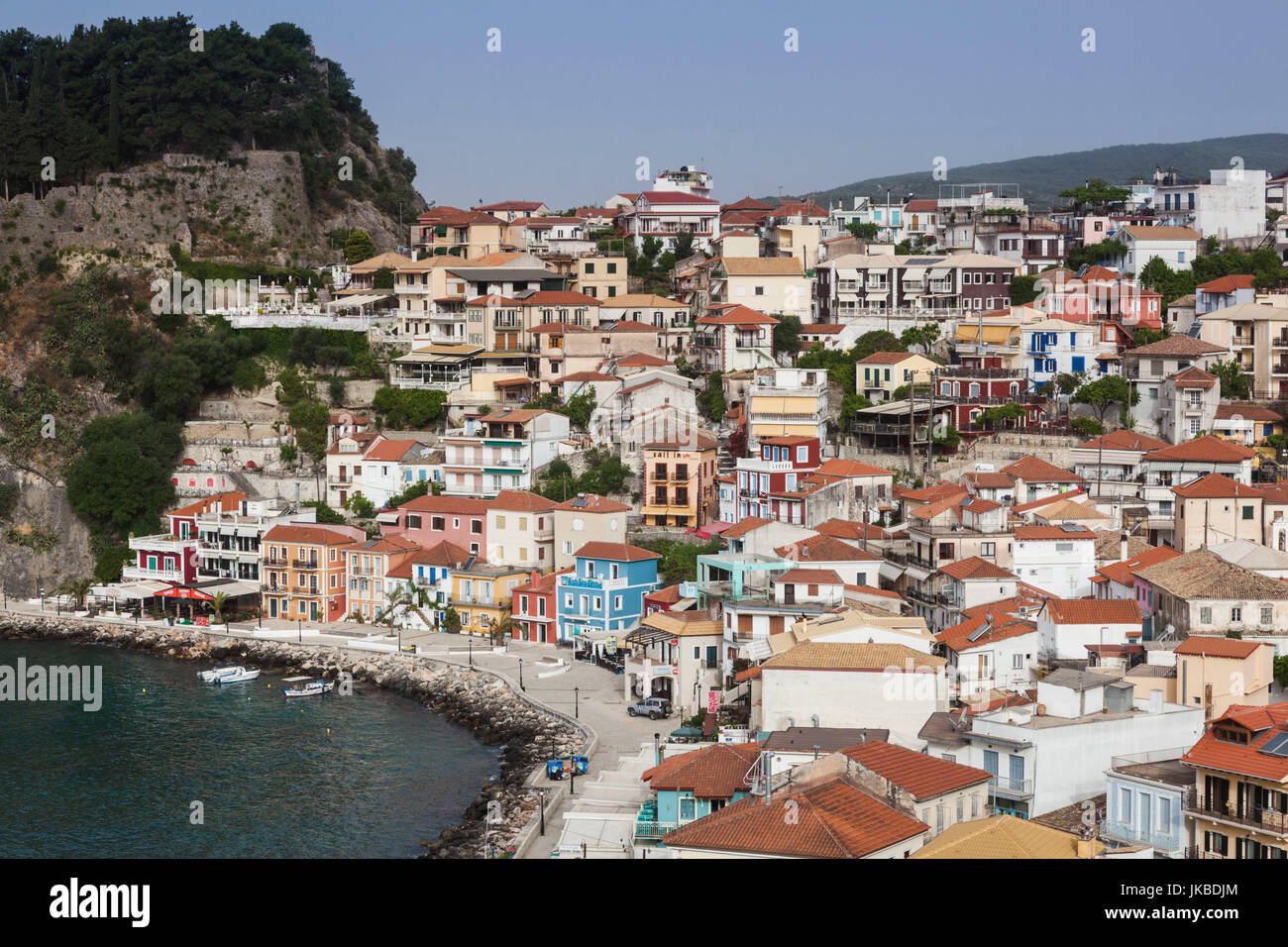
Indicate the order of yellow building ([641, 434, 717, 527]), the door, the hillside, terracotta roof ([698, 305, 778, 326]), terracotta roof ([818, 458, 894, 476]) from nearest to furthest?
the door < terracotta roof ([818, 458, 894, 476]) < yellow building ([641, 434, 717, 527]) < terracotta roof ([698, 305, 778, 326]) < the hillside

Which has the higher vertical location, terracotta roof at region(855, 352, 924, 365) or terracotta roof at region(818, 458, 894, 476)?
terracotta roof at region(855, 352, 924, 365)

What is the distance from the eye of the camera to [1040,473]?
28.1 meters

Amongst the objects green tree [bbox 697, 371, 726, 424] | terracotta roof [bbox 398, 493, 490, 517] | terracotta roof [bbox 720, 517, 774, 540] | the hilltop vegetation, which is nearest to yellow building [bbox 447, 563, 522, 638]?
terracotta roof [bbox 398, 493, 490, 517]

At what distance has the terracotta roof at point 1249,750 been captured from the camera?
512 inches

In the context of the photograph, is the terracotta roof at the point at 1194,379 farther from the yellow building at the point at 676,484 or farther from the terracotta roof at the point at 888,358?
the yellow building at the point at 676,484

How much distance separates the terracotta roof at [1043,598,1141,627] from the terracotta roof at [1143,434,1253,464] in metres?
7.08

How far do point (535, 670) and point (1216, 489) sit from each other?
39.7 ft

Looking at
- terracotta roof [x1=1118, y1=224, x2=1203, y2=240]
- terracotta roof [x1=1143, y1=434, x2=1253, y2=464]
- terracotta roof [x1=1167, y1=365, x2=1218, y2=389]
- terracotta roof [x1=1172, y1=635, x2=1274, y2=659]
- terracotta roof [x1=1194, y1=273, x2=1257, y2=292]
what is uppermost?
terracotta roof [x1=1118, y1=224, x2=1203, y2=240]

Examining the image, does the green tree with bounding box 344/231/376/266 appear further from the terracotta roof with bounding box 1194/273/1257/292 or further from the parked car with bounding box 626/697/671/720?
the parked car with bounding box 626/697/671/720

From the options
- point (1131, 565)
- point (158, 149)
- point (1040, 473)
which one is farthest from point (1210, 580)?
point (158, 149)

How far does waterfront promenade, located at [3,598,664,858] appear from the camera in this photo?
814 inches

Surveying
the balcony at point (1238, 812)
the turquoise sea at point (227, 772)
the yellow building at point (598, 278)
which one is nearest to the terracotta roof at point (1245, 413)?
the yellow building at point (598, 278)

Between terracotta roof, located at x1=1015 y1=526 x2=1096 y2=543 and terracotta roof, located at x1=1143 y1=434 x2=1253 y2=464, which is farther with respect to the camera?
terracotta roof, located at x1=1143 y1=434 x2=1253 y2=464

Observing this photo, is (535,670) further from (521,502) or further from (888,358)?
(888,358)
